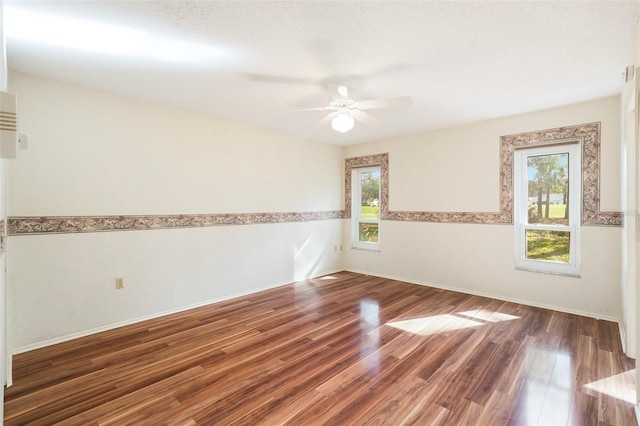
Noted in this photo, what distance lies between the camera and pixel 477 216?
4223 millimetres

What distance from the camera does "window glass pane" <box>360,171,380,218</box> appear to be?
18.2ft

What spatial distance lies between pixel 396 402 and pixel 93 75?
3.64 meters

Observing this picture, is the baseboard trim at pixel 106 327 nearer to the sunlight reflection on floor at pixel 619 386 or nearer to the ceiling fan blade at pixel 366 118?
the ceiling fan blade at pixel 366 118

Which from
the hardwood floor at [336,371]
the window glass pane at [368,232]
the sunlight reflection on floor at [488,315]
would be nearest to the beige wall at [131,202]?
the hardwood floor at [336,371]

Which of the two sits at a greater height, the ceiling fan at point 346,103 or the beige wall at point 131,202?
the ceiling fan at point 346,103

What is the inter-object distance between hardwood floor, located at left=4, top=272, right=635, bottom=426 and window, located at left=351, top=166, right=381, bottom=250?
7.15 ft

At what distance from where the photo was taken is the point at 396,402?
1956mm

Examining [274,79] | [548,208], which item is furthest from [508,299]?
[274,79]

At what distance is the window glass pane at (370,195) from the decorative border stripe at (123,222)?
5.66ft

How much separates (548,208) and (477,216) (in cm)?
81

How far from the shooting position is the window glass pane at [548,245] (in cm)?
366

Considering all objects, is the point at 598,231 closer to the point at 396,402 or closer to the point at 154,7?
the point at 396,402

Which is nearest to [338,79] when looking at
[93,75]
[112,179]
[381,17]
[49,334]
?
[381,17]

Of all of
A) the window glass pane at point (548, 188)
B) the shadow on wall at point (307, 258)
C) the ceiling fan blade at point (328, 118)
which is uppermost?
the ceiling fan blade at point (328, 118)
